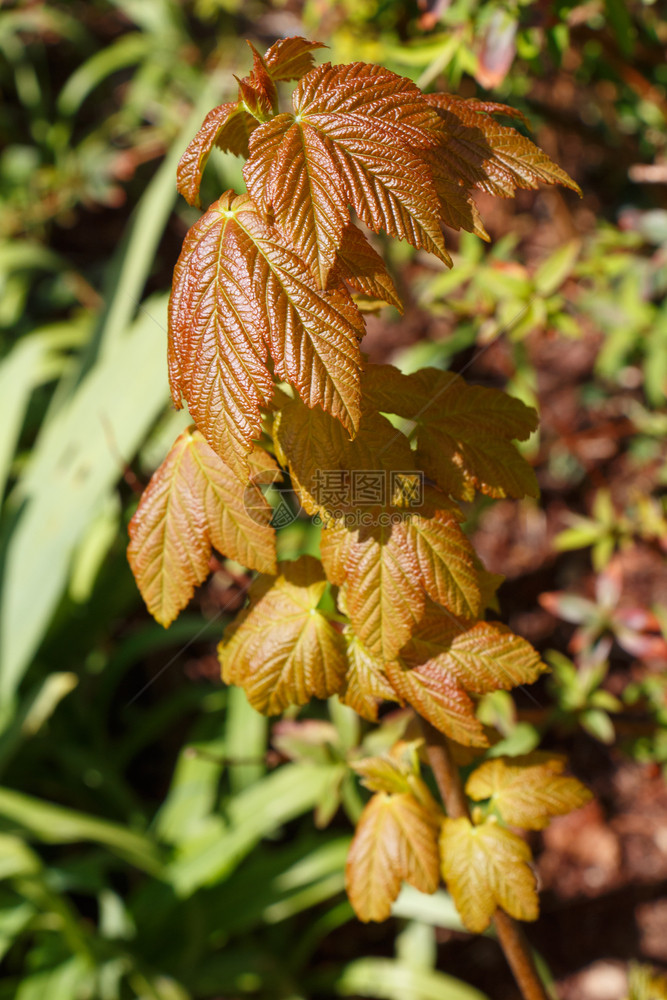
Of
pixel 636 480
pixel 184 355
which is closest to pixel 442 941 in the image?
pixel 636 480

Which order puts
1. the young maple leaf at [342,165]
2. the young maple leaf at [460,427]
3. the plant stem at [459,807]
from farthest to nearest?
1. the plant stem at [459,807]
2. the young maple leaf at [460,427]
3. the young maple leaf at [342,165]

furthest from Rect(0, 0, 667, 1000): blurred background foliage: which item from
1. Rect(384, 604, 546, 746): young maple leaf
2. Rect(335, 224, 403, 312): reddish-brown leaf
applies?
Rect(335, 224, 403, 312): reddish-brown leaf

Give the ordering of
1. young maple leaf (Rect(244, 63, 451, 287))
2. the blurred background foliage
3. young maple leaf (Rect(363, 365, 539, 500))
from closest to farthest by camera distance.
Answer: young maple leaf (Rect(244, 63, 451, 287)) → young maple leaf (Rect(363, 365, 539, 500)) → the blurred background foliage

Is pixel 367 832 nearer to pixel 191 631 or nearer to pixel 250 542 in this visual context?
pixel 250 542

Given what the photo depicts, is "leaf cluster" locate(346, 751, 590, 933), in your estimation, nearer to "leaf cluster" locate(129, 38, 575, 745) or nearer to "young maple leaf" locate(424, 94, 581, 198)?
"leaf cluster" locate(129, 38, 575, 745)

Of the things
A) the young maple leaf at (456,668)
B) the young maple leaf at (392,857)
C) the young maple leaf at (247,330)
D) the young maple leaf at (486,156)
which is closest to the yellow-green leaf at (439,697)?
the young maple leaf at (456,668)

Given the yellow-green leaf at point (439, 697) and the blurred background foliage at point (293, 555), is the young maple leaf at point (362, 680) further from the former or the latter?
the blurred background foliage at point (293, 555)

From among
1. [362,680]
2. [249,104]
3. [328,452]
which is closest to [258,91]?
[249,104]
